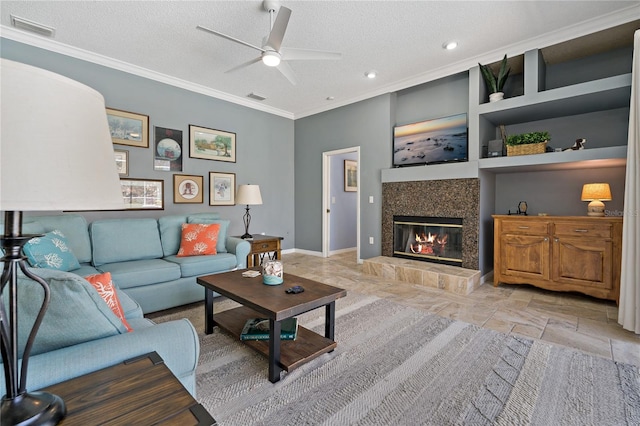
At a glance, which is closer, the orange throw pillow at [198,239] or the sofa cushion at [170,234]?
the orange throw pillow at [198,239]

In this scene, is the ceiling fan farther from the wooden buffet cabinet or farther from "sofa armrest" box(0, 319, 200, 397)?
the wooden buffet cabinet

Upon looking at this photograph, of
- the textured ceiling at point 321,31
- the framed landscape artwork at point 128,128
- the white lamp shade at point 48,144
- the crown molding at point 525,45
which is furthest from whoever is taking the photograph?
the framed landscape artwork at point 128,128

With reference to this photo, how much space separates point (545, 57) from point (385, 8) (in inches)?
91.5

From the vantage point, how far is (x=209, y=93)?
476 cm

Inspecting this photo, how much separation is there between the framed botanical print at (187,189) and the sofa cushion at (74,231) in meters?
1.52

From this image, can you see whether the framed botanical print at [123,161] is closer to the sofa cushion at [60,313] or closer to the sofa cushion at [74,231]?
the sofa cushion at [74,231]

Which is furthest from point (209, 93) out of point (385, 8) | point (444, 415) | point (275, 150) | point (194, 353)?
point (444, 415)

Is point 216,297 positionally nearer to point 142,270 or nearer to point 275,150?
point 142,270

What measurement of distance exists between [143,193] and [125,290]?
1897 mm

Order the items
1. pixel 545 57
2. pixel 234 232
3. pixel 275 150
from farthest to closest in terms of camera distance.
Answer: pixel 275 150, pixel 234 232, pixel 545 57

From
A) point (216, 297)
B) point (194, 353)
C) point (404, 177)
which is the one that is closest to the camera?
point (194, 353)

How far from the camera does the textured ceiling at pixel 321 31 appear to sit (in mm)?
2771

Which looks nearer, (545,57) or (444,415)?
(444,415)

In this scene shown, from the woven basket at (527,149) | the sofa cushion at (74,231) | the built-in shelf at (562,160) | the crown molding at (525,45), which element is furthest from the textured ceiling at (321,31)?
the sofa cushion at (74,231)
